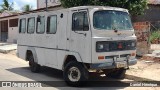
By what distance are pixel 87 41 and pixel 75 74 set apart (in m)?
1.18

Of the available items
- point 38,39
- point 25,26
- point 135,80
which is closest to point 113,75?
point 135,80

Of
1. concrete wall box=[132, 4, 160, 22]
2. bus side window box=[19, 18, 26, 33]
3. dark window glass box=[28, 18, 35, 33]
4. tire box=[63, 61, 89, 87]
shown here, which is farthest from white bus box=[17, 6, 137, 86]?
concrete wall box=[132, 4, 160, 22]

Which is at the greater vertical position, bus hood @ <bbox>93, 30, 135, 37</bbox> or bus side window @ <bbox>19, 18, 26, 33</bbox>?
bus side window @ <bbox>19, 18, 26, 33</bbox>

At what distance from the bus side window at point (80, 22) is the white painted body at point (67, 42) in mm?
124

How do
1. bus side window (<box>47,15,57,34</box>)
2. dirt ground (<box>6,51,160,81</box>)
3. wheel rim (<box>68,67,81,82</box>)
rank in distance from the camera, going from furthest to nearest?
bus side window (<box>47,15,57,34</box>), dirt ground (<box>6,51,160,81</box>), wheel rim (<box>68,67,81,82</box>)

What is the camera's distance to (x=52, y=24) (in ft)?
37.5

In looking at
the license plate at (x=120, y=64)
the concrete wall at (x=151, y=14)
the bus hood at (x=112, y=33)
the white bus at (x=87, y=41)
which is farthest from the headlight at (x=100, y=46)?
the concrete wall at (x=151, y=14)

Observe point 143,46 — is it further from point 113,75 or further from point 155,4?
point 155,4

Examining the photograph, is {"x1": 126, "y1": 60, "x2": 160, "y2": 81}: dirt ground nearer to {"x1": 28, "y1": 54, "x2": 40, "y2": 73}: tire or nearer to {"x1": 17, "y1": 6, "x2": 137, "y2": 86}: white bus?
{"x1": 17, "y1": 6, "x2": 137, "y2": 86}: white bus

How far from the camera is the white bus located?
9547mm

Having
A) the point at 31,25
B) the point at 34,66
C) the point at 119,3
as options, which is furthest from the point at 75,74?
the point at 119,3

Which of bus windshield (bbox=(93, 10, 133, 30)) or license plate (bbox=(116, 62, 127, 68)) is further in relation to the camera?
license plate (bbox=(116, 62, 127, 68))

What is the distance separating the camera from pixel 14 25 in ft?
120

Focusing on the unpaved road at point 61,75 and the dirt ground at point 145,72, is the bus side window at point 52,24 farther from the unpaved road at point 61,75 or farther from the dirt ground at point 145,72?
the dirt ground at point 145,72
